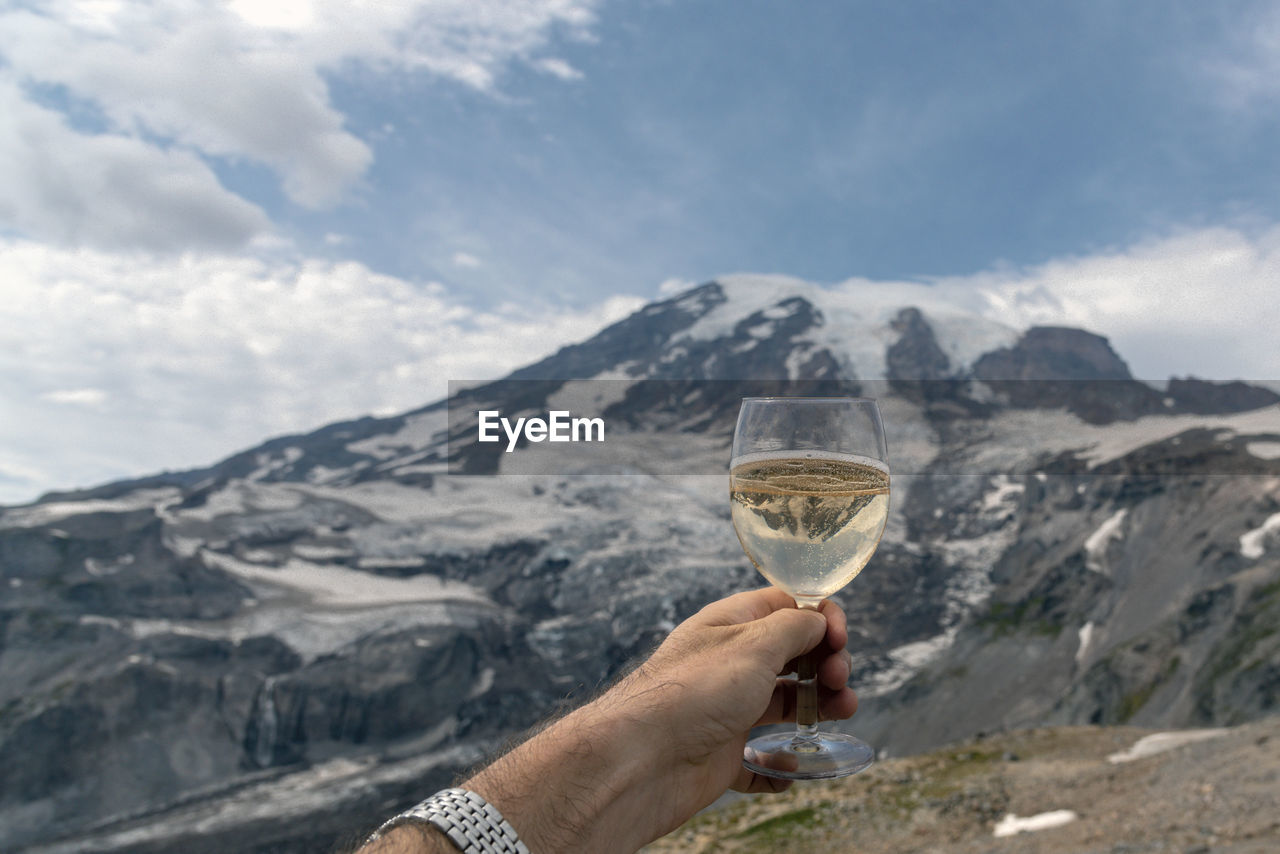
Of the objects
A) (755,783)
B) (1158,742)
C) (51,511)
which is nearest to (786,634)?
(755,783)

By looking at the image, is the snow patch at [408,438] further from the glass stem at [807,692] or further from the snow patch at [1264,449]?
the glass stem at [807,692]

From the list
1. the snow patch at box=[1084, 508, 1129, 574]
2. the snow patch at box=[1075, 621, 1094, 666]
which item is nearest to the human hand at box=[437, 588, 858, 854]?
the snow patch at box=[1075, 621, 1094, 666]

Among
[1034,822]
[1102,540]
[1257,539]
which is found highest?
[1257,539]

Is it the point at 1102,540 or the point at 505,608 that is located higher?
the point at 1102,540

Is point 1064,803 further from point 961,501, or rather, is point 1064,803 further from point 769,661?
point 961,501

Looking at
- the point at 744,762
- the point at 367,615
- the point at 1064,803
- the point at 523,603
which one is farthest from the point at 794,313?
the point at 744,762

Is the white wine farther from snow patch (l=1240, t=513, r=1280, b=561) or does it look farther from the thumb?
snow patch (l=1240, t=513, r=1280, b=561)

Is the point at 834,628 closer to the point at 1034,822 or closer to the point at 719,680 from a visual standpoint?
the point at 719,680
